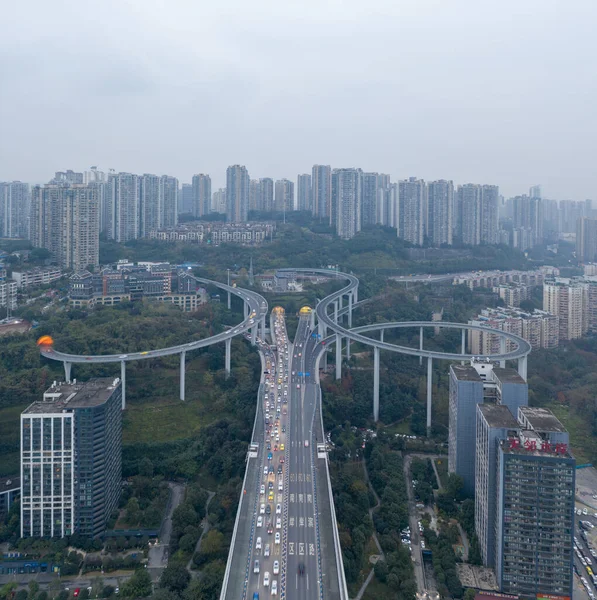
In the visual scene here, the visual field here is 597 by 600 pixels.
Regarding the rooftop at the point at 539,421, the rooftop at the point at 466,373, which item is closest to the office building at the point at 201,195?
the rooftop at the point at 466,373

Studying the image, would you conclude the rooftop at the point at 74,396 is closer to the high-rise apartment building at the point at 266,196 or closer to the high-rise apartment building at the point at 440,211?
the high-rise apartment building at the point at 440,211

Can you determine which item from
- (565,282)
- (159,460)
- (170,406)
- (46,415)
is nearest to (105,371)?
(170,406)

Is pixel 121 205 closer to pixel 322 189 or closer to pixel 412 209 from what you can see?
pixel 322 189

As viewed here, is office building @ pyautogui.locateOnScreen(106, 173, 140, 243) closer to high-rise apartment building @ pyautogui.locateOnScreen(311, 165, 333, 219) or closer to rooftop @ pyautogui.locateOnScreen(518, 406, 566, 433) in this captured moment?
high-rise apartment building @ pyautogui.locateOnScreen(311, 165, 333, 219)

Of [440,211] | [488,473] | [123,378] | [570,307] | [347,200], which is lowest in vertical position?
[488,473]

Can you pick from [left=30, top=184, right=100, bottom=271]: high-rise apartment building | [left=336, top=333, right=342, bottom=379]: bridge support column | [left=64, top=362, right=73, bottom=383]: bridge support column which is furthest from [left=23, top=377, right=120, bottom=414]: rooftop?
[left=30, top=184, right=100, bottom=271]: high-rise apartment building

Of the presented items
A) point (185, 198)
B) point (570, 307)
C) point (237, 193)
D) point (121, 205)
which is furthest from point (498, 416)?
point (185, 198)
